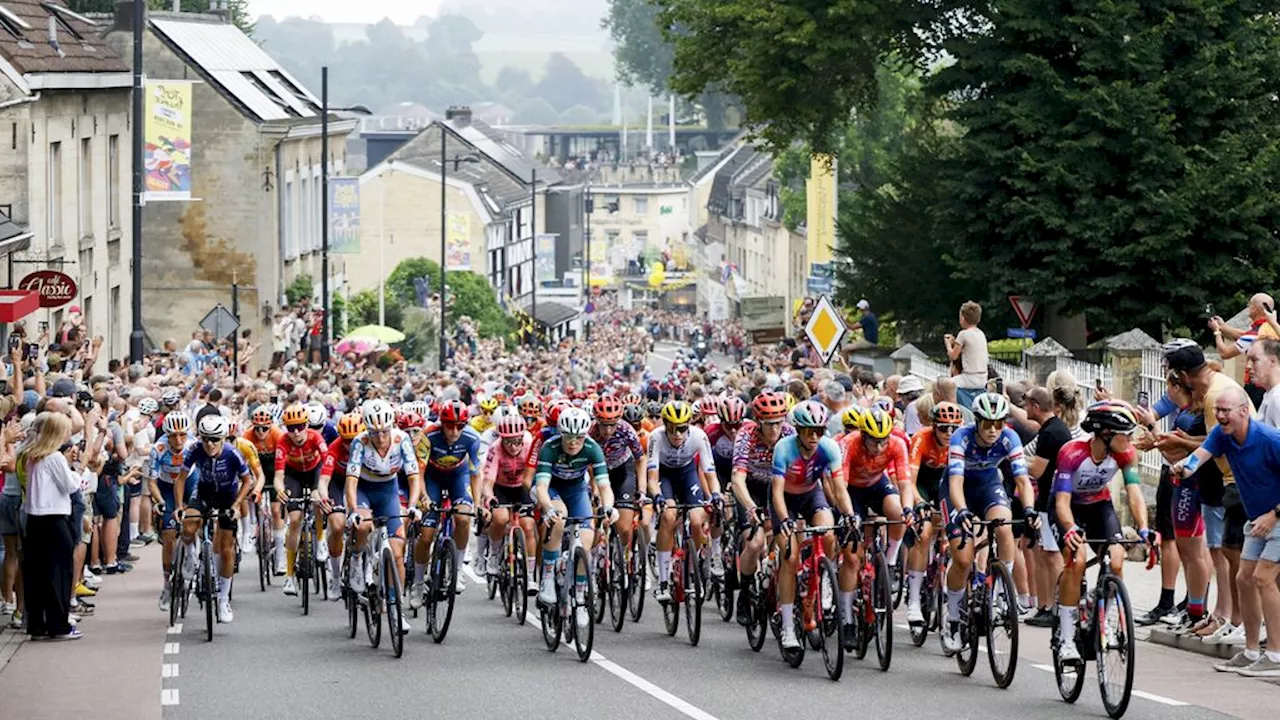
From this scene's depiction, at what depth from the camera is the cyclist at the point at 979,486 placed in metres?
16.2

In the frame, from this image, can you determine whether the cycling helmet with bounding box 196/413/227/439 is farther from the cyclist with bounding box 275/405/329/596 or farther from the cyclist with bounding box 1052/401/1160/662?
the cyclist with bounding box 1052/401/1160/662

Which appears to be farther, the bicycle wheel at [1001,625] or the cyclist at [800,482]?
the cyclist at [800,482]

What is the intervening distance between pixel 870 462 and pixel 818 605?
1.15 meters

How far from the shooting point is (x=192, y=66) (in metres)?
64.1

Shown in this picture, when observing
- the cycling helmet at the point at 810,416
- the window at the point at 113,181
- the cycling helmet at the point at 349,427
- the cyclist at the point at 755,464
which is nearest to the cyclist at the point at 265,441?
the cycling helmet at the point at 349,427

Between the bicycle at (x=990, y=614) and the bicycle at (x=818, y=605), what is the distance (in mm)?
812

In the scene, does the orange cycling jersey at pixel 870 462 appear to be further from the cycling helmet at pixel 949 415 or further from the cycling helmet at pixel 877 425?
the cycling helmet at pixel 949 415

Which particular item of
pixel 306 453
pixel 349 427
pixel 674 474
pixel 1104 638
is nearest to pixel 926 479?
pixel 674 474

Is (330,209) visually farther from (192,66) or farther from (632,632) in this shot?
(632,632)

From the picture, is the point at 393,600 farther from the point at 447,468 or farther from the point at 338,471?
the point at 338,471

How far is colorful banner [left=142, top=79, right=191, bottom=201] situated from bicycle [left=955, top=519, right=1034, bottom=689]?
31124 mm

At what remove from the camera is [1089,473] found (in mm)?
15266

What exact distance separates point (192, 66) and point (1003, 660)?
51.2 metres

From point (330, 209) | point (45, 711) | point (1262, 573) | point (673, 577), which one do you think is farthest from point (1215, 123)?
point (330, 209)
